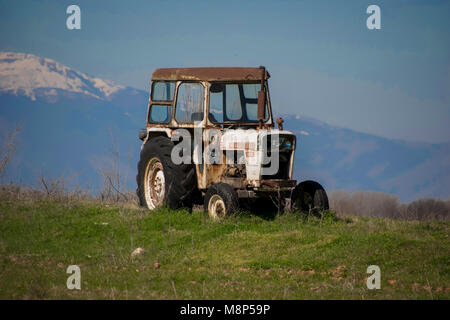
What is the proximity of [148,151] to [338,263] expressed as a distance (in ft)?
18.1

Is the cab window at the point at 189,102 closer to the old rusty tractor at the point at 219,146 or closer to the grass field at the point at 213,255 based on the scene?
the old rusty tractor at the point at 219,146

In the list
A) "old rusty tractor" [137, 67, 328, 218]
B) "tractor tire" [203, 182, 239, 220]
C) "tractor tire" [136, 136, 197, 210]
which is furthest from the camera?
"tractor tire" [136, 136, 197, 210]

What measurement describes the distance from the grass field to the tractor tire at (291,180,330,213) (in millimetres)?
321

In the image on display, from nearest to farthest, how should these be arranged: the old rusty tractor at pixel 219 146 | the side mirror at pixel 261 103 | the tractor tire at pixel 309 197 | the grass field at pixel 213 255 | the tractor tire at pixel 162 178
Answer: the grass field at pixel 213 255 → the old rusty tractor at pixel 219 146 → the side mirror at pixel 261 103 → the tractor tire at pixel 309 197 → the tractor tire at pixel 162 178

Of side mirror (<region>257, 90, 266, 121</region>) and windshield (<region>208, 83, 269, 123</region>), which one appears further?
windshield (<region>208, 83, 269, 123</region>)

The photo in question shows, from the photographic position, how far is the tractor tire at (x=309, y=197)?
12.6 metres

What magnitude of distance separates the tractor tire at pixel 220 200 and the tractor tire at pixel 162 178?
32.4 inches

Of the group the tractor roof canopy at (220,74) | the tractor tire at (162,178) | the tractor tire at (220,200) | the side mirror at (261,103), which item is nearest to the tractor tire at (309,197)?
the tractor tire at (220,200)

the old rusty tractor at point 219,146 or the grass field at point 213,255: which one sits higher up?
the old rusty tractor at point 219,146

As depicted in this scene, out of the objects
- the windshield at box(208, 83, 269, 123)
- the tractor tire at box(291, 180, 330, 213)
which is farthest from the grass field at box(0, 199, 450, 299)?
the windshield at box(208, 83, 269, 123)

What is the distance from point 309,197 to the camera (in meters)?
12.9

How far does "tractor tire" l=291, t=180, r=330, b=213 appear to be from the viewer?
41.4ft

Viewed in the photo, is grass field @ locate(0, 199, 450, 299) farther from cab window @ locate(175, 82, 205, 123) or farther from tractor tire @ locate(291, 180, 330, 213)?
cab window @ locate(175, 82, 205, 123)

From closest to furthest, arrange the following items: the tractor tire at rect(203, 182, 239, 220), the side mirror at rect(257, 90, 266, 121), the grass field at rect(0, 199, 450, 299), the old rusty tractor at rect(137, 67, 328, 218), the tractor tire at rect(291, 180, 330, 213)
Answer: the grass field at rect(0, 199, 450, 299), the tractor tire at rect(203, 182, 239, 220), the old rusty tractor at rect(137, 67, 328, 218), the side mirror at rect(257, 90, 266, 121), the tractor tire at rect(291, 180, 330, 213)
